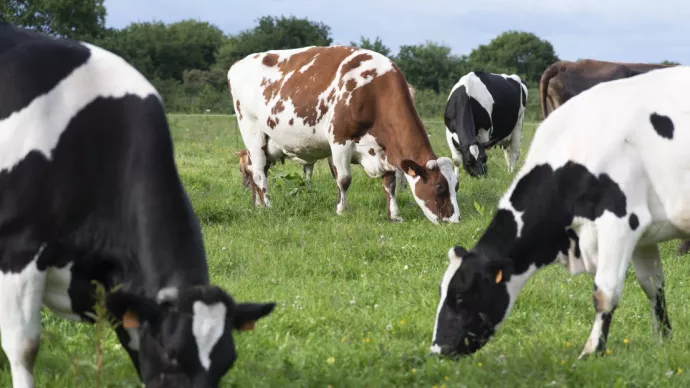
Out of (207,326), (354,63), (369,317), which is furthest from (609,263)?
(354,63)

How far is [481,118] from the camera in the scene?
16.4 metres

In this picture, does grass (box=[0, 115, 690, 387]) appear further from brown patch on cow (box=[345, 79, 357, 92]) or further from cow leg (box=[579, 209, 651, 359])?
brown patch on cow (box=[345, 79, 357, 92])

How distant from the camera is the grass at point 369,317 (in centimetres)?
498

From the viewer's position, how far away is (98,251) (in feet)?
14.1

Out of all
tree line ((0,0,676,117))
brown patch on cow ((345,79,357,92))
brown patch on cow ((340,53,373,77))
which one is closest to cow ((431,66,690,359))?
brown patch on cow ((345,79,357,92))

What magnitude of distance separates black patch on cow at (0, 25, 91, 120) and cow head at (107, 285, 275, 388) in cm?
134

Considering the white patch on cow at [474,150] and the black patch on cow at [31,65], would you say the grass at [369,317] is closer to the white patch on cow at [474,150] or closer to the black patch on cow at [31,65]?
the black patch on cow at [31,65]

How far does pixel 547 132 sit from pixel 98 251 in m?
2.97

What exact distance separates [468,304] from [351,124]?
254 inches

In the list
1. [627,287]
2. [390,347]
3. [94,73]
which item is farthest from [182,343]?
[627,287]

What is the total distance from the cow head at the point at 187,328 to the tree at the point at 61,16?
51.1 metres

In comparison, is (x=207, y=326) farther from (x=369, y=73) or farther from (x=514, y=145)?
(x=514, y=145)

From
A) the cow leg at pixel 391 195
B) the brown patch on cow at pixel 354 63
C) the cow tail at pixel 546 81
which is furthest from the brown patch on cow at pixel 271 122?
the cow tail at pixel 546 81

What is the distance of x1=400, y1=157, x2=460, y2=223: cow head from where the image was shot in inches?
437
